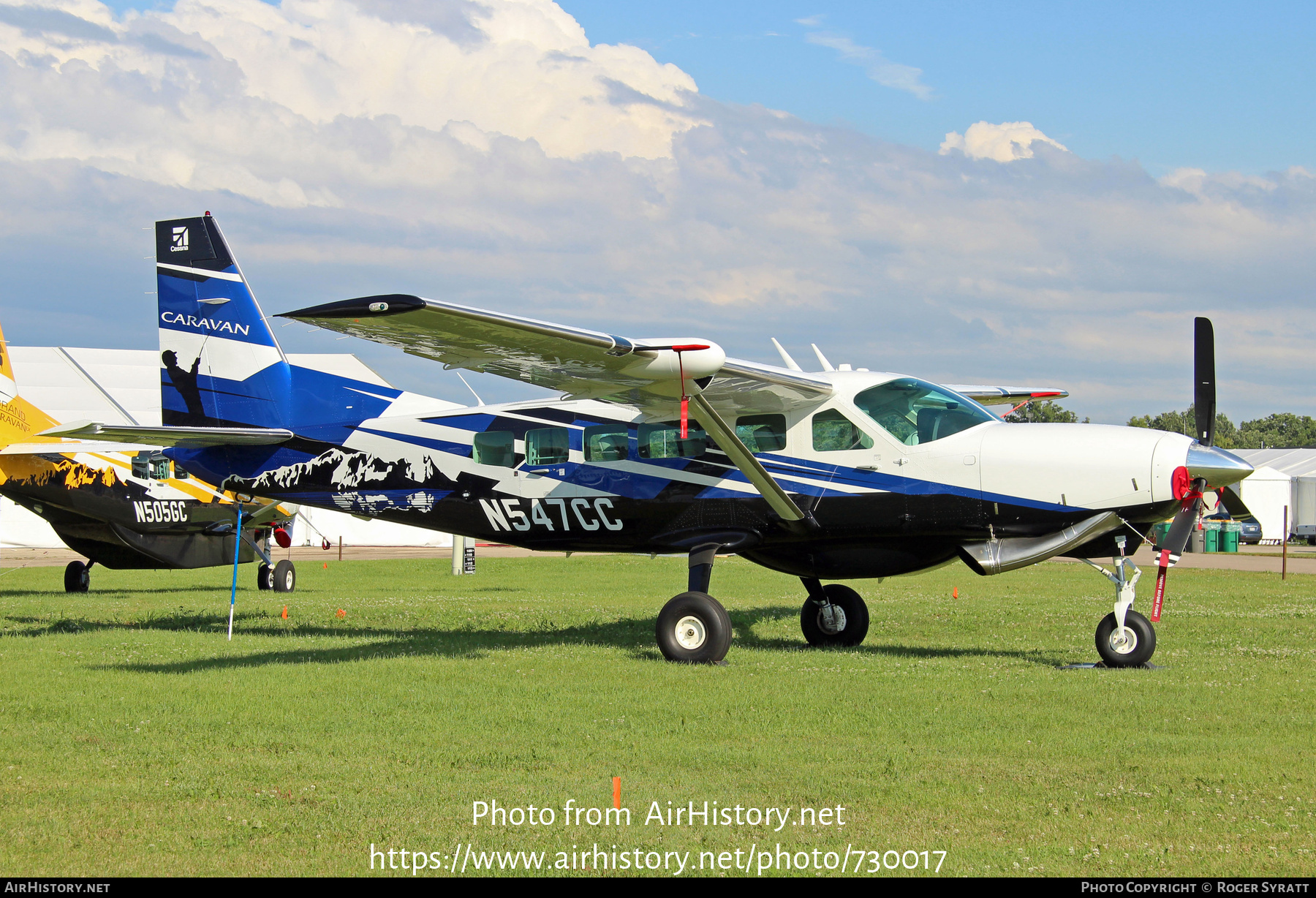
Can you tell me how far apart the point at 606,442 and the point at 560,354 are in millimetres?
2913

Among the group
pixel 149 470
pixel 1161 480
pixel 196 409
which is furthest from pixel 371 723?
pixel 149 470

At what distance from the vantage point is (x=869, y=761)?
22.9 ft

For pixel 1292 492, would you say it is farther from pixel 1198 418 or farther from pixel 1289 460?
pixel 1198 418

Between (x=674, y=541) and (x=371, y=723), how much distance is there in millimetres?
4995

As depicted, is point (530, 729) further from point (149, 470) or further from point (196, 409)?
point (149, 470)

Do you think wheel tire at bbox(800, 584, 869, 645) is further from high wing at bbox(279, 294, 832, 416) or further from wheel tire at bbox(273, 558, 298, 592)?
wheel tire at bbox(273, 558, 298, 592)

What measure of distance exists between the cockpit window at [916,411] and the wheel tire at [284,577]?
1626 centimetres

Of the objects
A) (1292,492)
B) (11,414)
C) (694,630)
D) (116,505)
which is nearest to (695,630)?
(694,630)

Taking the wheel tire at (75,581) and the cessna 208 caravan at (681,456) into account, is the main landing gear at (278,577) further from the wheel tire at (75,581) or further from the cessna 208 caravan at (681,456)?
the cessna 208 caravan at (681,456)

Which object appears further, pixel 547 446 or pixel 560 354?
pixel 547 446

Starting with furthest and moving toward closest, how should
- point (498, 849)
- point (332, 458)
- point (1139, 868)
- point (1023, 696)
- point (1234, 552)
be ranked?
1. point (1234, 552)
2. point (332, 458)
3. point (1023, 696)
4. point (498, 849)
5. point (1139, 868)

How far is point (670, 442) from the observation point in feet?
41.6

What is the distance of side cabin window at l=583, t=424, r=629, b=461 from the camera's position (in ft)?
42.5

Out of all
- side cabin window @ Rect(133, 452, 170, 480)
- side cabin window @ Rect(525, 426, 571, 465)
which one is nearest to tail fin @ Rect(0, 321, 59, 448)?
side cabin window @ Rect(133, 452, 170, 480)
